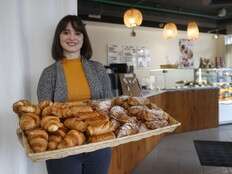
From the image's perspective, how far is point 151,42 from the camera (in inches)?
339

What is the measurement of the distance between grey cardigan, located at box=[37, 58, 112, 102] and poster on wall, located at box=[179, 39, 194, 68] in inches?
302

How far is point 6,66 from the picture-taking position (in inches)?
75.4

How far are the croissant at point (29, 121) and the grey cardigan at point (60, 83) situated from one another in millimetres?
346

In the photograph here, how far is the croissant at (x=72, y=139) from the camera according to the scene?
1248 mm

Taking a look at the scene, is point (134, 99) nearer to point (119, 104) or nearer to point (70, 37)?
point (119, 104)

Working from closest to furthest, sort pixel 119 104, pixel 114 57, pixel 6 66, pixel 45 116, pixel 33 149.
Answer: pixel 33 149, pixel 45 116, pixel 119 104, pixel 6 66, pixel 114 57

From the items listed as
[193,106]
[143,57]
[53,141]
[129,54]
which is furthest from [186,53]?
[53,141]

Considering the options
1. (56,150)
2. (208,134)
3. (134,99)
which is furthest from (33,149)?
(208,134)

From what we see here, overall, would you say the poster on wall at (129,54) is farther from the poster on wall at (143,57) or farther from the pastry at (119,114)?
the pastry at (119,114)

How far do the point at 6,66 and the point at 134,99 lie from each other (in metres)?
0.92

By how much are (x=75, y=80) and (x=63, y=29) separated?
13.0 inches

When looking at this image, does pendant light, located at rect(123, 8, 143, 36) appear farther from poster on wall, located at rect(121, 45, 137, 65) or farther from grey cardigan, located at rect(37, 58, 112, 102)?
grey cardigan, located at rect(37, 58, 112, 102)

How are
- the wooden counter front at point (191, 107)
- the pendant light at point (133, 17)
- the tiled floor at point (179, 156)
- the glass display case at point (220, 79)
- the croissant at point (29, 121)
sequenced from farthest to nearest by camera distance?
the glass display case at point (220, 79) → the wooden counter front at point (191, 107) → the pendant light at point (133, 17) → the tiled floor at point (179, 156) → the croissant at point (29, 121)

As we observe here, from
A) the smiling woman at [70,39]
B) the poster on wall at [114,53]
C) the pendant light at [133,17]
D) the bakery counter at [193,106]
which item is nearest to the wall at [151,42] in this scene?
the poster on wall at [114,53]
